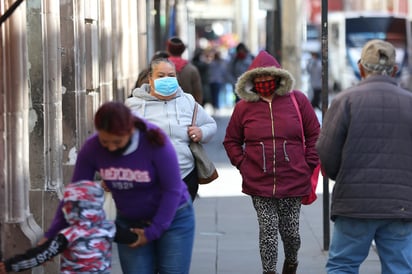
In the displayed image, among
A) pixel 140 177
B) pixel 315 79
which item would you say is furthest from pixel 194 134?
pixel 315 79

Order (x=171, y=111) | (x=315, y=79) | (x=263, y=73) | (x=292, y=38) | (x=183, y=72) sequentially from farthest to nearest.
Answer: (x=315, y=79), (x=292, y=38), (x=183, y=72), (x=263, y=73), (x=171, y=111)

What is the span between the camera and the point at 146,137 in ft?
17.8

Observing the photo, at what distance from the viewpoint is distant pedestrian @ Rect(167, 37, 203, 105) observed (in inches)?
489

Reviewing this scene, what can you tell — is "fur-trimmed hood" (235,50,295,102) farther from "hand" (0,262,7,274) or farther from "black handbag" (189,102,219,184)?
"hand" (0,262,7,274)

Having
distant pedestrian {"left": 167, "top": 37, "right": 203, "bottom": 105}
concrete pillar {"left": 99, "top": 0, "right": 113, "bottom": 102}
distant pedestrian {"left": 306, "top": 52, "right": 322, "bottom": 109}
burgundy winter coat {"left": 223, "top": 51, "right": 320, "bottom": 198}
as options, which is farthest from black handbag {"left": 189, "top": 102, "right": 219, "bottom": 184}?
distant pedestrian {"left": 306, "top": 52, "right": 322, "bottom": 109}

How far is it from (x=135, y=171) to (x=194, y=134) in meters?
1.77

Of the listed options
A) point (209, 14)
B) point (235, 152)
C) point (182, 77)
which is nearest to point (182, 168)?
point (235, 152)

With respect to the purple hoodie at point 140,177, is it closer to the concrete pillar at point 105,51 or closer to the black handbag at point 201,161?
the black handbag at point 201,161

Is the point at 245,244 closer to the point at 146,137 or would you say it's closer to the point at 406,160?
the point at 406,160

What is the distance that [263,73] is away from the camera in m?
7.84

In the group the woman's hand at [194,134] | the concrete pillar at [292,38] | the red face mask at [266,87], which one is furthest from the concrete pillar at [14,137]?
the concrete pillar at [292,38]

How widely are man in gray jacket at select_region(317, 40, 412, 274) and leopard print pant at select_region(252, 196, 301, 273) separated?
149 centimetres

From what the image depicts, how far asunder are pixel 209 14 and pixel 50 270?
69.6 meters

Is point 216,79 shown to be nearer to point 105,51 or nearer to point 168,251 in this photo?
point 105,51
